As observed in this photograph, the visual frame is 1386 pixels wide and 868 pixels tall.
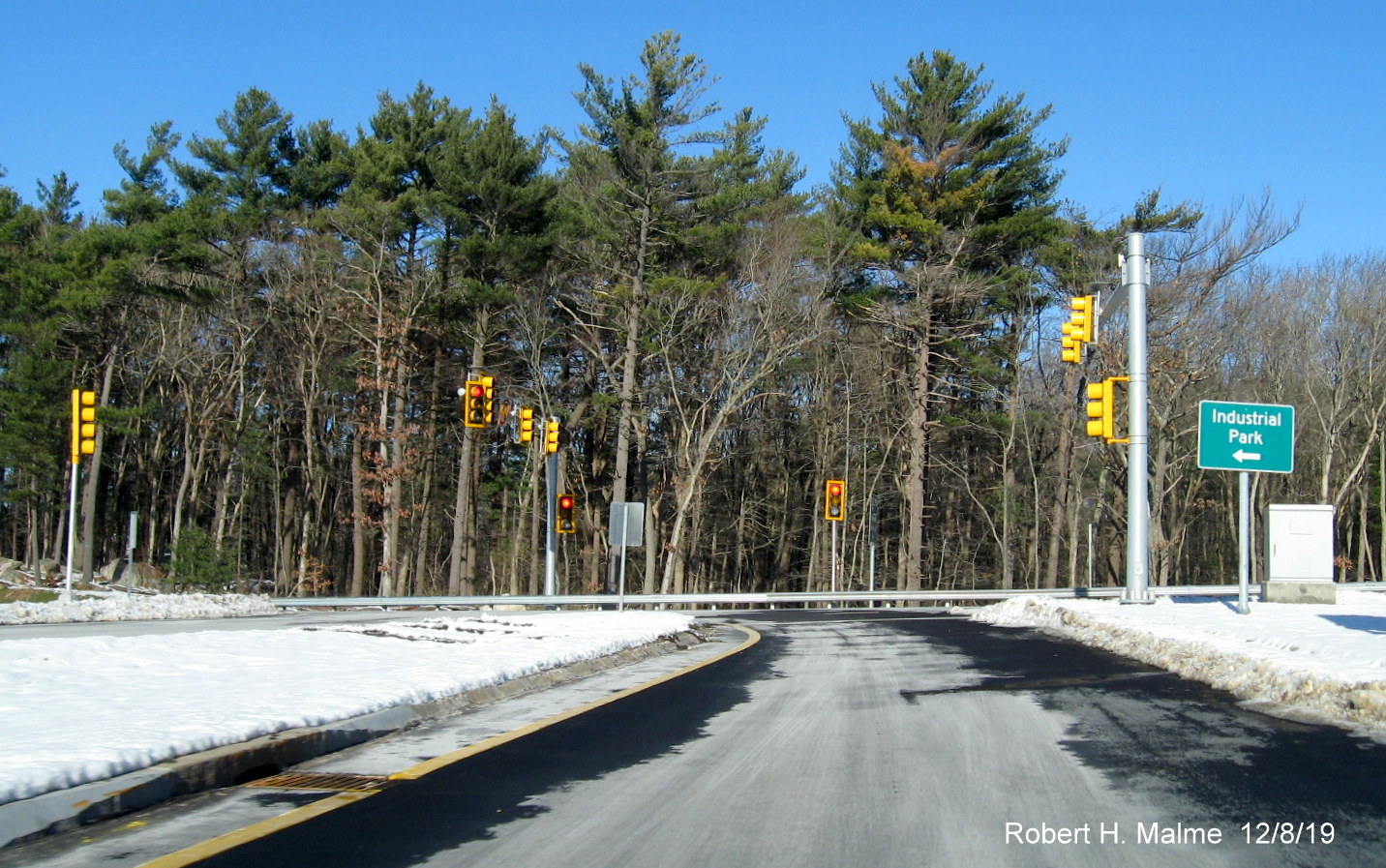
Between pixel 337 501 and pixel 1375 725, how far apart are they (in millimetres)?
52274

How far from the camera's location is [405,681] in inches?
393

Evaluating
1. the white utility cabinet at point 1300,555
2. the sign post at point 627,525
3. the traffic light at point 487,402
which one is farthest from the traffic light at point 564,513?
the white utility cabinet at point 1300,555

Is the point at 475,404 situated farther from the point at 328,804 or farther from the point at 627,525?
the point at 328,804

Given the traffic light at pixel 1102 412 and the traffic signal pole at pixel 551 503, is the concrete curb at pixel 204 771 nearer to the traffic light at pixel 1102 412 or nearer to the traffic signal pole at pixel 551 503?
the traffic light at pixel 1102 412

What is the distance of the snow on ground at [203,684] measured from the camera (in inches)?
251

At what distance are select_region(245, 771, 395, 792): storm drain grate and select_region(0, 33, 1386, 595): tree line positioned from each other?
3145 centimetres

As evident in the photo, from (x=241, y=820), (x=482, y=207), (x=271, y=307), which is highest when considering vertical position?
(x=482, y=207)

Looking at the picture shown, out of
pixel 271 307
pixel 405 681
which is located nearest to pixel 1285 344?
pixel 271 307

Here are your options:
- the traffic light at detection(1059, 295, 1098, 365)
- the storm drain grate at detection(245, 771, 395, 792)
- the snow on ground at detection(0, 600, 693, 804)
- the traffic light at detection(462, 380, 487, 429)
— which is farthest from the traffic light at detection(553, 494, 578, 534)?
the storm drain grate at detection(245, 771, 395, 792)

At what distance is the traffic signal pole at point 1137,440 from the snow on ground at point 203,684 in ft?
33.8

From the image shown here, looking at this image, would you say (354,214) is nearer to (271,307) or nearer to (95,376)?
(271,307)

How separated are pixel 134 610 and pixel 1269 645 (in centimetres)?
2293

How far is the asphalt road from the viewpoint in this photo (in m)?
5.15

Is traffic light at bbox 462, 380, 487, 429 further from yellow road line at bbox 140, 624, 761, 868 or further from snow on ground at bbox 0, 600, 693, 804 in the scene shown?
yellow road line at bbox 140, 624, 761, 868
